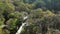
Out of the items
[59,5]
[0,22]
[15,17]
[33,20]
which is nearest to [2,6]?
[15,17]

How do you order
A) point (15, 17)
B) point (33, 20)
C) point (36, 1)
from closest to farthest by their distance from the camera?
point (33, 20) → point (15, 17) → point (36, 1)

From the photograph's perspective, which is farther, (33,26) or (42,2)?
(42,2)

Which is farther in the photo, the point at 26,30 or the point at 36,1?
the point at 36,1

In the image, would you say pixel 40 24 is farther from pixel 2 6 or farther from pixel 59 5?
pixel 59 5

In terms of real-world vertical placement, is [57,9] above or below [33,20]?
Result: below

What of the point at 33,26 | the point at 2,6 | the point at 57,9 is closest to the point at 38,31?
the point at 33,26

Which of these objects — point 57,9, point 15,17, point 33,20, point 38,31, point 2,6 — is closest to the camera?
point 38,31

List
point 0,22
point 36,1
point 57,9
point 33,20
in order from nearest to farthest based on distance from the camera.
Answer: point 33,20, point 0,22, point 57,9, point 36,1

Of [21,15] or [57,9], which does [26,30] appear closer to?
[21,15]

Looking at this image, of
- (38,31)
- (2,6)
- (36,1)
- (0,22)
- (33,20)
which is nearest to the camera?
(38,31)

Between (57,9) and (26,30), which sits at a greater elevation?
(26,30)
